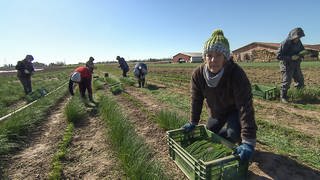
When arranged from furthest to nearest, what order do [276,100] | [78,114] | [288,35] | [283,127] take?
[276,100] < [288,35] < [78,114] < [283,127]

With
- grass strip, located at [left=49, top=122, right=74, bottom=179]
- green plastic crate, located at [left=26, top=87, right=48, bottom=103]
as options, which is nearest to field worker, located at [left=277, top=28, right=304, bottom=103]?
grass strip, located at [left=49, top=122, right=74, bottom=179]

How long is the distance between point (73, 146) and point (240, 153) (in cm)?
313

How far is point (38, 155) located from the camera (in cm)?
450

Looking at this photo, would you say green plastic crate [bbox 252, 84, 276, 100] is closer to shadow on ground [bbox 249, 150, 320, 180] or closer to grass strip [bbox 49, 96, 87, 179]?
shadow on ground [bbox 249, 150, 320, 180]

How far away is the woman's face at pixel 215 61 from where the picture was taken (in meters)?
3.19

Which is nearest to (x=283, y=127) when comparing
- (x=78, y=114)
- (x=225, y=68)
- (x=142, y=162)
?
(x=225, y=68)

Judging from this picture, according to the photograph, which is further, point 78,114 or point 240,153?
point 78,114

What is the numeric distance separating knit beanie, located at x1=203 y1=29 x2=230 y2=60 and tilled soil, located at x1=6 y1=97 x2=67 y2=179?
9.10 feet

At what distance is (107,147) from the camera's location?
4.60 m

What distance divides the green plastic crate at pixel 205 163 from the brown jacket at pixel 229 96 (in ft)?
0.96

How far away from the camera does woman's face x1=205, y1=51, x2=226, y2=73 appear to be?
3188 millimetres

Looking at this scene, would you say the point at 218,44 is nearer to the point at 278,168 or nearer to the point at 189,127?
the point at 189,127

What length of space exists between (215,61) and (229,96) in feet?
1.74

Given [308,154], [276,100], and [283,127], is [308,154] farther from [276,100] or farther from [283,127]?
[276,100]
